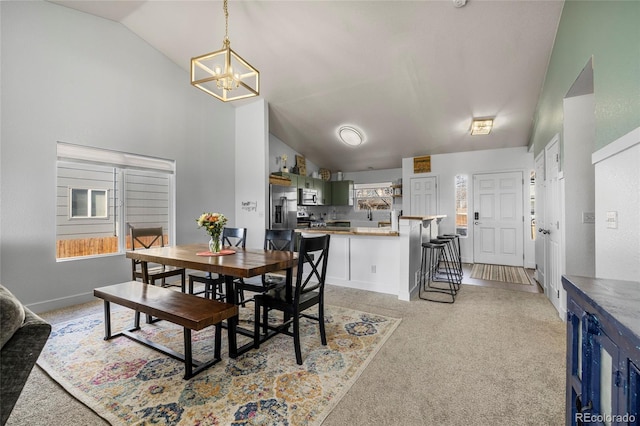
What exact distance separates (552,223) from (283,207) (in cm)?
413

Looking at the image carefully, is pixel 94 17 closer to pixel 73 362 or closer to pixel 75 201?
pixel 75 201

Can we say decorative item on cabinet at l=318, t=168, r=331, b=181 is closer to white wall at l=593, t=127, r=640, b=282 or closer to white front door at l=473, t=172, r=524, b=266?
white front door at l=473, t=172, r=524, b=266

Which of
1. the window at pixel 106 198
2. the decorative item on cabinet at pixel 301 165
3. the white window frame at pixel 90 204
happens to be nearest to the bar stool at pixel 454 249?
the decorative item on cabinet at pixel 301 165

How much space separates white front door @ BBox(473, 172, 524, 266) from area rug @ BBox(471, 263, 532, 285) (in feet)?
0.96

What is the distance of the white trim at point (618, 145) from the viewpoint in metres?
1.36

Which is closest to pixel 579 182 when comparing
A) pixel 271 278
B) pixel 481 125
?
pixel 481 125

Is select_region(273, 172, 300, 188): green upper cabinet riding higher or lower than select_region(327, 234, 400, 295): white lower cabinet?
higher

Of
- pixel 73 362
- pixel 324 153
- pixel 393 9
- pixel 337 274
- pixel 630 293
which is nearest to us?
pixel 630 293

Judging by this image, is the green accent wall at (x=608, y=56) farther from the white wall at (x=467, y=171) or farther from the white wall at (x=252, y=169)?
the white wall at (x=252, y=169)

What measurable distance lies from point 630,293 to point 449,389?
1232mm

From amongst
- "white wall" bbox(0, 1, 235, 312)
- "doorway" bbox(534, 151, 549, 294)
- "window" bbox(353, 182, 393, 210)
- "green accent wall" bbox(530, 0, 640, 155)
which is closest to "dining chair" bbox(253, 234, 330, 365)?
"green accent wall" bbox(530, 0, 640, 155)

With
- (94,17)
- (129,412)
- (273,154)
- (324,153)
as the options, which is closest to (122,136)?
(94,17)

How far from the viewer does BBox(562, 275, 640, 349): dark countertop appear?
75cm

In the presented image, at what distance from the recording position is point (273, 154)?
6.13 metres
